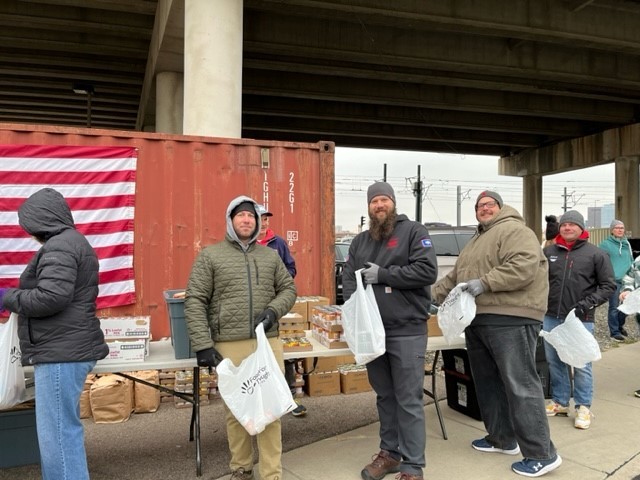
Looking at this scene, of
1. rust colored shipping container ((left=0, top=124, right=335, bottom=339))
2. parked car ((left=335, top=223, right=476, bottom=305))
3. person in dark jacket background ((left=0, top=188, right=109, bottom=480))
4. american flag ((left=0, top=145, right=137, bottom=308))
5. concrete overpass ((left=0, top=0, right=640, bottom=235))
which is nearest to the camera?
person in dark jacket background ((left=0, top=188, right=109, bottom=480))

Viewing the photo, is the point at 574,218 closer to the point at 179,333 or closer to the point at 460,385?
the point at 460,385

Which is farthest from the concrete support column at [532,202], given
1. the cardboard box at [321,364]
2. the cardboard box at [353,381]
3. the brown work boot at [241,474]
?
the brown work boot at [241,474]

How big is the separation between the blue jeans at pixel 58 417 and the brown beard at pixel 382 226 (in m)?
1.90

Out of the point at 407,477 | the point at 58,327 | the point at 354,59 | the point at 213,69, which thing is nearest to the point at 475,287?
the point at 407,477

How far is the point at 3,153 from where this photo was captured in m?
4.72

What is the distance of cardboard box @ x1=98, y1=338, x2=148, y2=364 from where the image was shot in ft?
11.3

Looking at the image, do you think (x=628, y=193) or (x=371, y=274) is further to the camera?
(x=628, y=193)

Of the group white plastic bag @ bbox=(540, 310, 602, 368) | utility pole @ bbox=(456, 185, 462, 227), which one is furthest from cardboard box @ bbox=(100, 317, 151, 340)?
utility pole @ bbox=(456, 185, 462, 227)

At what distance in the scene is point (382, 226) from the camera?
3.50 meters

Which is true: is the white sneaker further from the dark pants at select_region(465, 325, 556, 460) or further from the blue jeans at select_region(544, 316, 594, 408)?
the dark pants at select_region(465, 325, 556, 460)

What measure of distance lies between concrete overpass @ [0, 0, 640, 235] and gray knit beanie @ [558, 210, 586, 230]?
4197mm

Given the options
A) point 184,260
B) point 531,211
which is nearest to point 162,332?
point 184,260

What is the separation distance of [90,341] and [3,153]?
2680 millimetres

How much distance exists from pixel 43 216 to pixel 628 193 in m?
23.4
